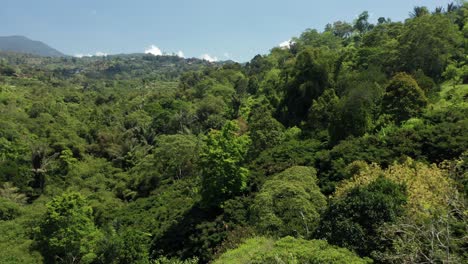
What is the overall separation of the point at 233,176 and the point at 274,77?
3489 centimetres

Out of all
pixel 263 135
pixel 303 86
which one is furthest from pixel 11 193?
pixel 303 86

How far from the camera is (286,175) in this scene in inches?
928

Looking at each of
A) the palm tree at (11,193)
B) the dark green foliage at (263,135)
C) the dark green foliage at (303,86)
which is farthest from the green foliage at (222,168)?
the palm tree at (11,193)

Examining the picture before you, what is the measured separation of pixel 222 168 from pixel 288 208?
23.6ft

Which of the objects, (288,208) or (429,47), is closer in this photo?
(288,208)

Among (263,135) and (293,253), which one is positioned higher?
(263,135)

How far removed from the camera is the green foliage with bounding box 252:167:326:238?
62.9ft

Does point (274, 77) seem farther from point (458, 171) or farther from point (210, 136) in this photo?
point (458, 171)

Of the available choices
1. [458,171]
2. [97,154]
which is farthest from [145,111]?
[458,171]

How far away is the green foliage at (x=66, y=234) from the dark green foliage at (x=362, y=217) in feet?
54.6

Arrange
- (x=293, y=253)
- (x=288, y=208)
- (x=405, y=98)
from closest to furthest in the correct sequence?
(x=293, y=253) < (x=288, y=208) < (x=405, y=98)

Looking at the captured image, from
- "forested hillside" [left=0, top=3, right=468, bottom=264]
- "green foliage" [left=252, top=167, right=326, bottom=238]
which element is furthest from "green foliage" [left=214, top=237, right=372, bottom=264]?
"green foliage" [left=252, top=167, right=326, bottom=238]

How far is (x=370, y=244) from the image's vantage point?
1527 centimetres

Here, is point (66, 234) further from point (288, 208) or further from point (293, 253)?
point (293, 253)
